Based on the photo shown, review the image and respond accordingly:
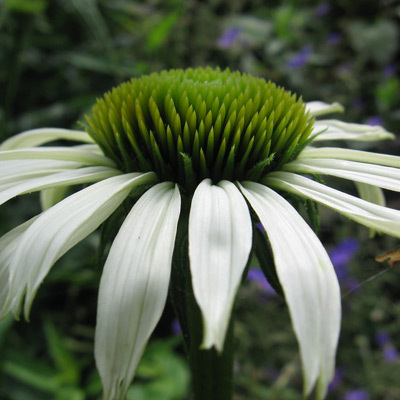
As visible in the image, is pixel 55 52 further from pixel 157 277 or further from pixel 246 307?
pixel 157 277

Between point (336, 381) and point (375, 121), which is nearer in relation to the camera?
point (336, 381)

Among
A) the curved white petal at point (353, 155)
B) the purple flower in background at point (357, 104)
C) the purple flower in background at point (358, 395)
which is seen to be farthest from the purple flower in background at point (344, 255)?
the curved white petal at point (353, 155)

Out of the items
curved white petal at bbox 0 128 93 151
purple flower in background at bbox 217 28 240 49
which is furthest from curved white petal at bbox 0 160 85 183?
purple flower in background at bbox 217 28 240 49

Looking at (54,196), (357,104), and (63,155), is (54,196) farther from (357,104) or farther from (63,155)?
(357,104)

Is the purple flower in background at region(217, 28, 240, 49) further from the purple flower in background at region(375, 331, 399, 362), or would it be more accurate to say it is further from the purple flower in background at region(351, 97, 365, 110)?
the purple flower in background at region(375, 331, 399, 362)

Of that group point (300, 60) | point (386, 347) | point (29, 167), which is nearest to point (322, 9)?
point (300, 60)

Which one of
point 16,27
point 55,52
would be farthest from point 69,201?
point 55,52

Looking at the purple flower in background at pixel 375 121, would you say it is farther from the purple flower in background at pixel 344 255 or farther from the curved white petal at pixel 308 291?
the curved white petal at pixel 308 291
